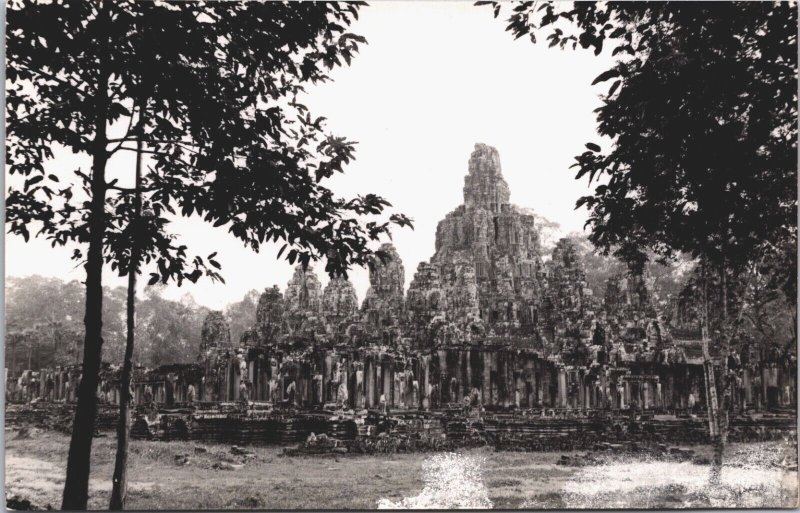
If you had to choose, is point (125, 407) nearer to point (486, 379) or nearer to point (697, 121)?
point (486, 379)

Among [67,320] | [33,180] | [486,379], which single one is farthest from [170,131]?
[486,379]

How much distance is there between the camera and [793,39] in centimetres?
537

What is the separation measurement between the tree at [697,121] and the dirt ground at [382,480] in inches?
104

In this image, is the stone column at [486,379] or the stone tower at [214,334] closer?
the stone tower at [214,334]

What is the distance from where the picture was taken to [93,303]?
531cm

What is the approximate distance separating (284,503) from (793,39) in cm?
627

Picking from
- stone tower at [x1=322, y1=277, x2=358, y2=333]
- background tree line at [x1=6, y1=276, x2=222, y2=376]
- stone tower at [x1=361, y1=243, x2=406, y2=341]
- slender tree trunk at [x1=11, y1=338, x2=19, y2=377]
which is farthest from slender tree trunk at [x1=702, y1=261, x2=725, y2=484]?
slender tree trunk at [x1=11, y1=338, x2=19, y2=377]

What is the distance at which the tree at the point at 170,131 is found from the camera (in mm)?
5234

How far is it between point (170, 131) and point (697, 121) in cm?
440

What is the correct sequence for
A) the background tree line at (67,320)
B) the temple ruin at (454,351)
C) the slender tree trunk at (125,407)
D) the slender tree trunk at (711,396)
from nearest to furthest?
1. the slender tree trunk at (125,407)
2. the background tree line at (67,320)
3. the slender tree trunk at (711,396)
4. the temple ruin at (454,351)

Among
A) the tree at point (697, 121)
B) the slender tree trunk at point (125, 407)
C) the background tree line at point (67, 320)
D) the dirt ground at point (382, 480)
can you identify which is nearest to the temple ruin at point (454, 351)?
the background tree line at point (67, 320)

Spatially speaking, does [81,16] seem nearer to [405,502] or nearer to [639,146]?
[639,146]

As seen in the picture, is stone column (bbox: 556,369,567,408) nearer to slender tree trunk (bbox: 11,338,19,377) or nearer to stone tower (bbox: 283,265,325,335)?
stone tower (bbox: 283,265,325,335)

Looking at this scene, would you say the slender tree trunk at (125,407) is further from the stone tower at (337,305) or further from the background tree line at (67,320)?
the stone tower at (337,305)
